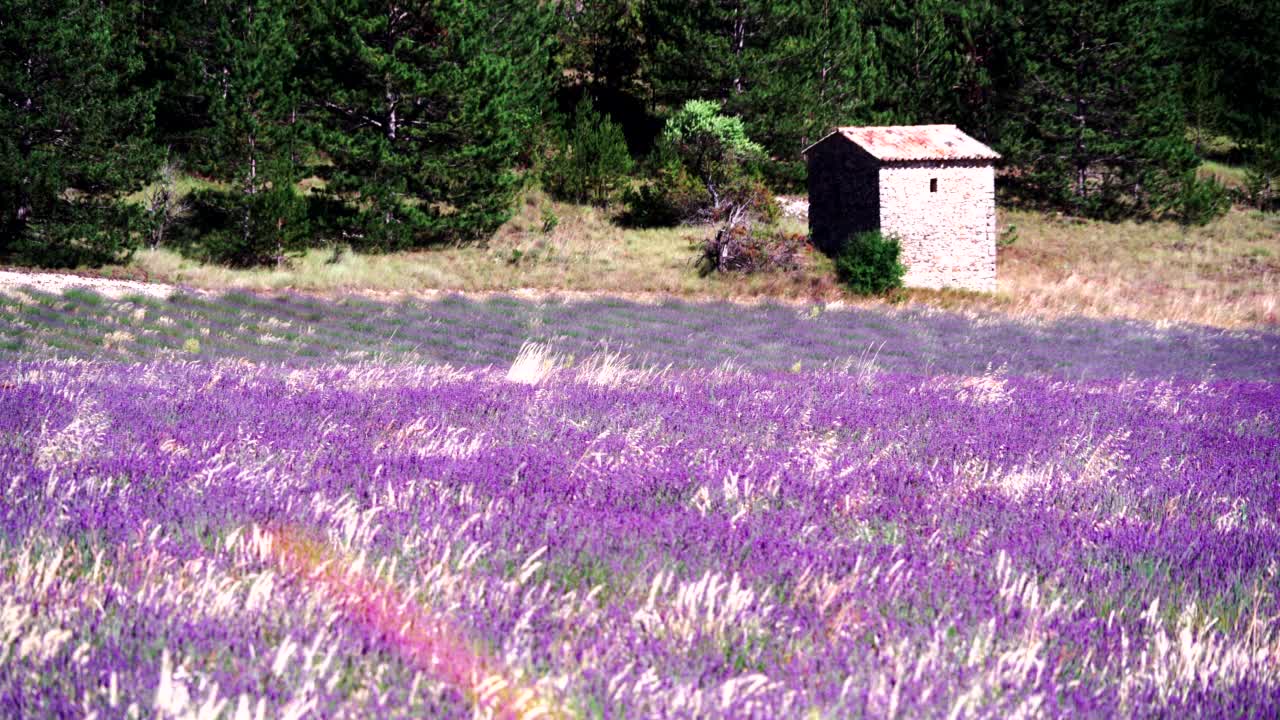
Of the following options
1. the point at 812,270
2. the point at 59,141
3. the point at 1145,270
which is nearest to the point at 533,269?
the point at 812,270

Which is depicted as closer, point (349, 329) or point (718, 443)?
point (718, 443)

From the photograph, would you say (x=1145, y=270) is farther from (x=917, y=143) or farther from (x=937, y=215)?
(x=917, y=143)

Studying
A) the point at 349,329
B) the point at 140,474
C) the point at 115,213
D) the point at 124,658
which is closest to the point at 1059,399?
the point at 140,474

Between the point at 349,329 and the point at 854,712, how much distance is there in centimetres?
1976

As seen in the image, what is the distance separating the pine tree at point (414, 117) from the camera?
35.2 m

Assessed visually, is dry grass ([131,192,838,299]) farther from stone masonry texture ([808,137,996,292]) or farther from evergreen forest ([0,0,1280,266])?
stone masonry texture ([808,137,996,292])

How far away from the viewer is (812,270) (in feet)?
121

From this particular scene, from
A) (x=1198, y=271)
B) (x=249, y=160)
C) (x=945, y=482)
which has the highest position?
(x=249, y=160)

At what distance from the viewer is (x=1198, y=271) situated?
136 ft

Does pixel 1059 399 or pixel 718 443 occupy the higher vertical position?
pixel 718 443

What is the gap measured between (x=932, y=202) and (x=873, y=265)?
445 cm

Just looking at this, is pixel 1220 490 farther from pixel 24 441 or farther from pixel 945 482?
pixel 24 441

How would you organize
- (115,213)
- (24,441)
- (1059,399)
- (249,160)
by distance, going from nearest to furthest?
(24,441)
(1059,399)
(115,213)
(249,160)

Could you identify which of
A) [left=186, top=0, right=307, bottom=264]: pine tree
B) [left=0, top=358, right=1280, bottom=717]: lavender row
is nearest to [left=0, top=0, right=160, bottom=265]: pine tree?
[left=186, top=0, right=307, bottom=264]: pine tree
